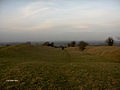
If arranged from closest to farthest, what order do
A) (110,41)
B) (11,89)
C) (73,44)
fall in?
1. (11,89)
2. (110,41)
3. (73,44)

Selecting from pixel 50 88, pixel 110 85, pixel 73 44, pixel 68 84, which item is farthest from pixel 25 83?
pixel 73 44

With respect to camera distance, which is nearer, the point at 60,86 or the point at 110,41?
the point at 60,86

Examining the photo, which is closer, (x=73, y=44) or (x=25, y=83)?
(x=25, y=83)

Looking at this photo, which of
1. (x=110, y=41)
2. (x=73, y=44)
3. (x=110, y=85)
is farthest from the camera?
(x=73, y=44)

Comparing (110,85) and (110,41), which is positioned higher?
(110,41)

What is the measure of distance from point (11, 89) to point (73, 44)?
84.4 metres

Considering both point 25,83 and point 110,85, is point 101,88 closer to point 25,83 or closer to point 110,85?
point 110,85

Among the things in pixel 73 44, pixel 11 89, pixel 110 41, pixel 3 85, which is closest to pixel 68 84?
pixel 11 89

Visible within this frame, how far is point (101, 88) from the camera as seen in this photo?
6.85m

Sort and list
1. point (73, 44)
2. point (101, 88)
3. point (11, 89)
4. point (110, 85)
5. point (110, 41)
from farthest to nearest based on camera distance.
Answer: point (73, 44), point (110, 41), point (110, 85), point (101, 88), point (11, 89)

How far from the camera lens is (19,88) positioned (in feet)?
21.4

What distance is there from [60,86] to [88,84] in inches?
90.5

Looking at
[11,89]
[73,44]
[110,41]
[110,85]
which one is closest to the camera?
[11,89]

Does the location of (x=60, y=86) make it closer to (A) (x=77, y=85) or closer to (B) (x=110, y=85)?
(A) (x=77, y=85)
